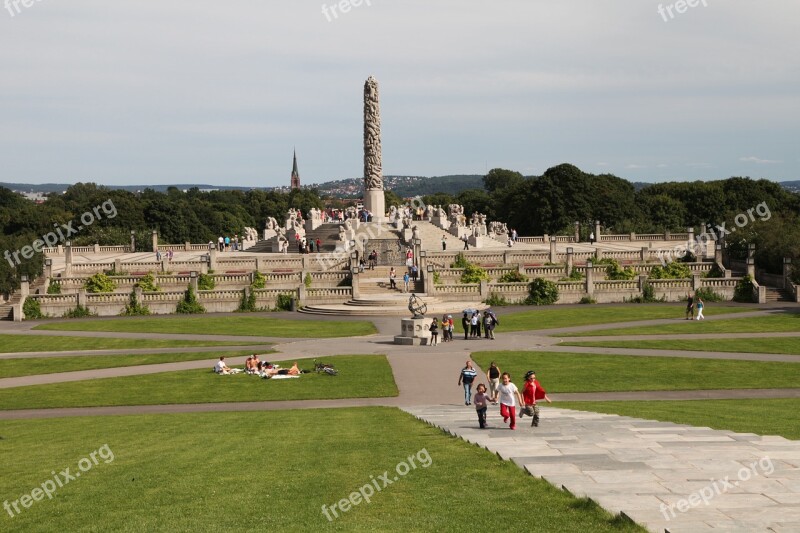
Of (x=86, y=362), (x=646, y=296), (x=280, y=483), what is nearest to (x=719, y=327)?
(x=646, y=296)

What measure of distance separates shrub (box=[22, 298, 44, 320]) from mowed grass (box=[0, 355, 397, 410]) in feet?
94.0

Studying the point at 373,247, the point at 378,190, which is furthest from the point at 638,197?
the point at 373,247

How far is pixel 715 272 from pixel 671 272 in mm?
4577

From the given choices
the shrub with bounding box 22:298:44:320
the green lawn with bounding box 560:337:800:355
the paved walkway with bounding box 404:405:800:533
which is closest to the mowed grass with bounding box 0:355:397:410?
the paved walkway with bounding box 404:405:800:533

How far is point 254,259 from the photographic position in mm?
81000

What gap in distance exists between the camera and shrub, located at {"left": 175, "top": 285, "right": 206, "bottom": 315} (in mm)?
63156

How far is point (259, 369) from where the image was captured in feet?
125

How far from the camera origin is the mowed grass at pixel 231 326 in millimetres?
52375

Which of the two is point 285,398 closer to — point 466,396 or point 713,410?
point 466,396

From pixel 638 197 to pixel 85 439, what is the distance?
12695cm

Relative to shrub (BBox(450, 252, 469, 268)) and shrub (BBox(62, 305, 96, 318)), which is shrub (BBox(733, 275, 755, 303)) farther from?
shrub (BBox(62, 305, 96, 318))

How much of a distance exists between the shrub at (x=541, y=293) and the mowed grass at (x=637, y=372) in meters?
23.0

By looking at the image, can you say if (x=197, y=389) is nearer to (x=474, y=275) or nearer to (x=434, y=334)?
(x=434, y=334)

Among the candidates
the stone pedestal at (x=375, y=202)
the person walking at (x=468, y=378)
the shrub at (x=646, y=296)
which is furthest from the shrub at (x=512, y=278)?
the person walking at (x=468, y=378)
